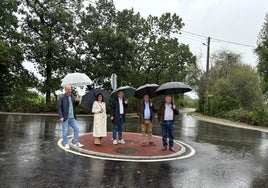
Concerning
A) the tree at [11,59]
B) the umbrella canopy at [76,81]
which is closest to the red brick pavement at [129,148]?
the umbrella canopy at [76,81]

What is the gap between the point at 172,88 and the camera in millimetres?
9039

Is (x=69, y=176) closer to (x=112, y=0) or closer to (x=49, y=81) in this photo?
(x=49, y=81)

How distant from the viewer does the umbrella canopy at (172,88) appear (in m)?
8.96

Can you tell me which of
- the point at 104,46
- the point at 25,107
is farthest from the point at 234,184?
the point at 104,46

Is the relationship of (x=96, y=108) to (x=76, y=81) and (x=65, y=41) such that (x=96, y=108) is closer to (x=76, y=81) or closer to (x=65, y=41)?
(x=76, y=81)

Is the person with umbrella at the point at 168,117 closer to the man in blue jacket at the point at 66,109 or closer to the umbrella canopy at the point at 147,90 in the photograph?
the umbrella canopy at the point at 147,90

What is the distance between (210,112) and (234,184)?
26.8 m

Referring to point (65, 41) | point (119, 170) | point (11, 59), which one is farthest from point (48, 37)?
point (119, 170)

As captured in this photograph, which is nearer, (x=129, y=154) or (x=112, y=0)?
(x=129, y=154)

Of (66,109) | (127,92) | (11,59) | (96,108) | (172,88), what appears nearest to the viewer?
(66,109)

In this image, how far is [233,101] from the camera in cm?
3038

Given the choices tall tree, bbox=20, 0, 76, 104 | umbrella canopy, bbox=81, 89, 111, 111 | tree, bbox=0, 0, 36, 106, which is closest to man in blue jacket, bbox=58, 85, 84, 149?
umbrella canopy, bbox=81, 89, 111, 111

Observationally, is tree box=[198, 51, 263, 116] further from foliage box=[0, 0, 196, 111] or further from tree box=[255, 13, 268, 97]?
foliage box=[0, 0, 196, 111]

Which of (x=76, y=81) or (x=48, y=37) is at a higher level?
(x=48, y=37)
